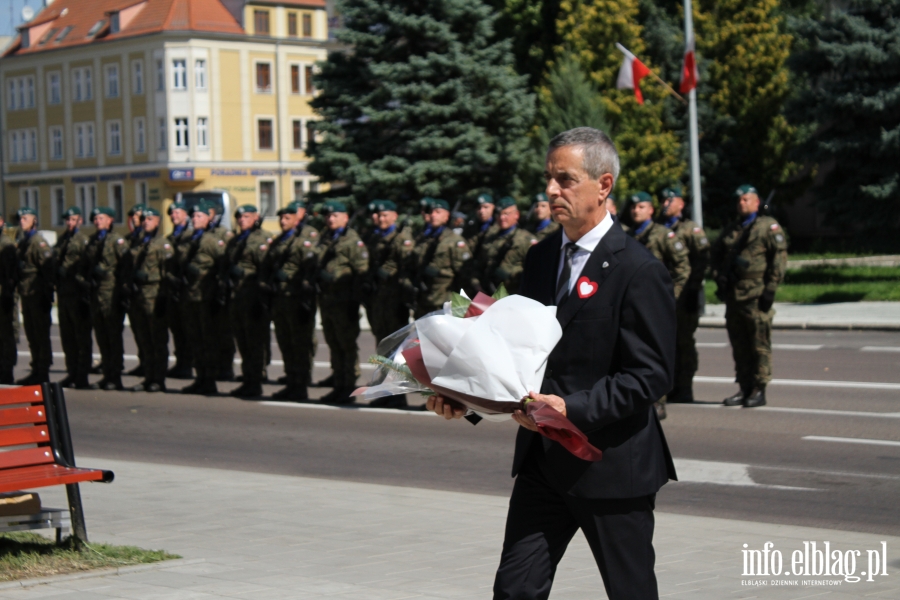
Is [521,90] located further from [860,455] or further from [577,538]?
[577,538]

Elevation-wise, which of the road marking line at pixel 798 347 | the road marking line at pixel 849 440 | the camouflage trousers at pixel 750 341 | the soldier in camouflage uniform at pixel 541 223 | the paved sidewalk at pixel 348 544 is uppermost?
the soldier in camouflage uniform at pixel 541 223

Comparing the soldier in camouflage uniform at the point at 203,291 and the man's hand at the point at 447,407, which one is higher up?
the man's hand at the point at 447,407

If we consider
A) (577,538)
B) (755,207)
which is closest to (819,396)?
(755,207)

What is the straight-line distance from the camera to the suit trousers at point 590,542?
13.0 ft

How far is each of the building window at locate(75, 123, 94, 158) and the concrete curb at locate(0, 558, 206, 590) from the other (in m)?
69.9

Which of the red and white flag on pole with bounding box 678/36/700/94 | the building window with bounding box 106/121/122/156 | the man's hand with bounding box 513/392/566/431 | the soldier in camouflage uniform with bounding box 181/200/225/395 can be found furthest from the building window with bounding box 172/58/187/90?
the man's hand with bounding box 513/392/566/431

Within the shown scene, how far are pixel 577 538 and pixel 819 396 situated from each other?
22.7 ft

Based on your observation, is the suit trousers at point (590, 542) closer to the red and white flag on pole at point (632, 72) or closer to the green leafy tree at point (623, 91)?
the red and white flag on pole at point (632, 72)

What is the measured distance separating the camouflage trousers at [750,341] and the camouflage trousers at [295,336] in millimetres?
4545

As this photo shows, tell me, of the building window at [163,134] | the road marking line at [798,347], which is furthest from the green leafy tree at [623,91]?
the building window at [163,134]

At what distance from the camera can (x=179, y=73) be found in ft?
223

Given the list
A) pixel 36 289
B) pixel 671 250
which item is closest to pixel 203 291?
pixel 36 289

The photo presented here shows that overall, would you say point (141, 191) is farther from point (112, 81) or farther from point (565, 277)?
point (565, 277)

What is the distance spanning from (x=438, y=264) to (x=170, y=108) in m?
56.3
